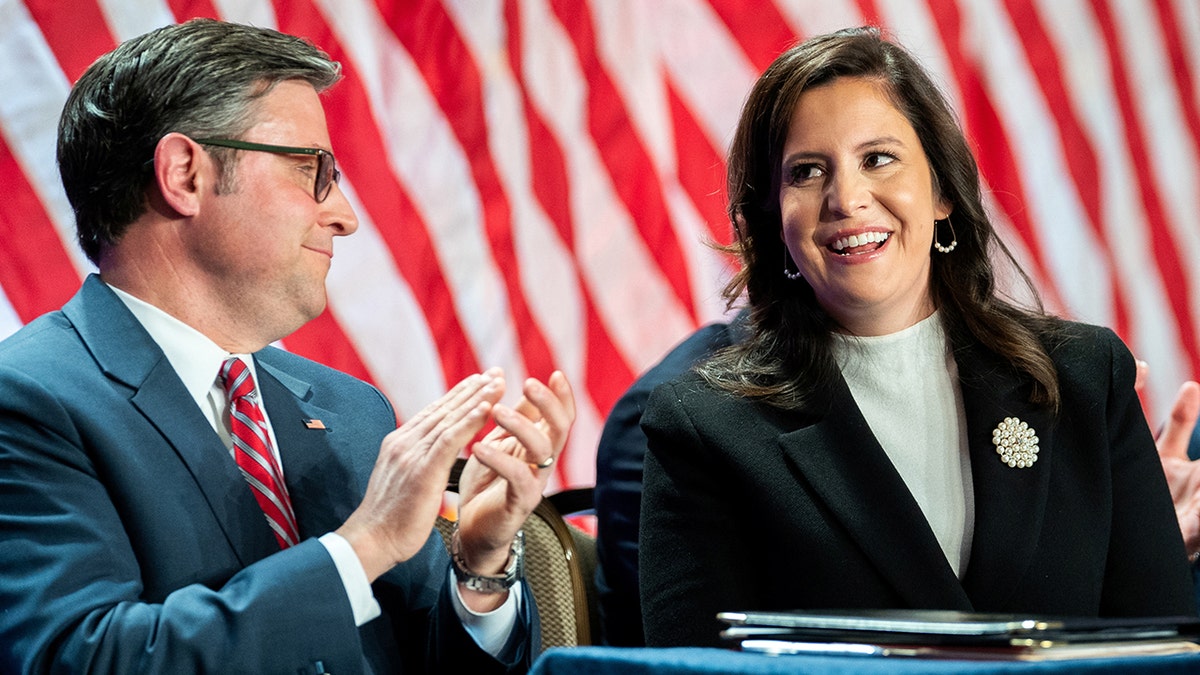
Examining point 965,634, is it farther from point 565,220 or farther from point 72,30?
point 565,220

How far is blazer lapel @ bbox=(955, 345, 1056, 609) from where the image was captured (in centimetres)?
191

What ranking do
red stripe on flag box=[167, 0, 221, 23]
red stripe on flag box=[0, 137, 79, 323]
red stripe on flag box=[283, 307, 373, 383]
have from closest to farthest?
1. red stripe on flag box=[0, 137, 79, 323]
2. red stripe on flag box=[167, 0, 221, 23]
3. red stripe on flag box=[283, 307, 373, 383]

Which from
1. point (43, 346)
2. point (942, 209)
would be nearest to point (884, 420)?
point (942, 209)

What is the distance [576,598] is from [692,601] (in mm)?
628

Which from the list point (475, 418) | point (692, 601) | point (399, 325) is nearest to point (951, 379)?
point (692, 601)

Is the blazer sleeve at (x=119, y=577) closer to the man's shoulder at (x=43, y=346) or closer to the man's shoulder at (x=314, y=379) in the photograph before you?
the man's shoulder at (x=43, y=346)

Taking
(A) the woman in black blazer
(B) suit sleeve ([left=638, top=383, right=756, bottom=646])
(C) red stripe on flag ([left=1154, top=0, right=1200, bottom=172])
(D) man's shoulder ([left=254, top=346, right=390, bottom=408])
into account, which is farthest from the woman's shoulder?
(C) red stripe on flag ([left=1154, top=0, right=1200, bottom=172])

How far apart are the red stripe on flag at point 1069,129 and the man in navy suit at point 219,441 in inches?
114

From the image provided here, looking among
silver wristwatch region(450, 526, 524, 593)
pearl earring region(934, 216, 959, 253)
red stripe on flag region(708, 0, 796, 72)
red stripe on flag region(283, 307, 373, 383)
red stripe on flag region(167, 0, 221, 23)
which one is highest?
red stripe on flag region(167, 0, 221, 23)

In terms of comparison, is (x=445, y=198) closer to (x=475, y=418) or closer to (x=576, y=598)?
(x=576, y=598)

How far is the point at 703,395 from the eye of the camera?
6.93ft

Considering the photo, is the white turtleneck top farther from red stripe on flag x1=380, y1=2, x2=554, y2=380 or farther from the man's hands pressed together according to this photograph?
red stripe on flag x1=380, y1=2, x2=554, y2=380

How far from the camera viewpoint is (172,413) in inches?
73.5

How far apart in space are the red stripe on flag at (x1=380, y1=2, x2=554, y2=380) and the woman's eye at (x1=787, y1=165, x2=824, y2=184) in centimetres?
190
